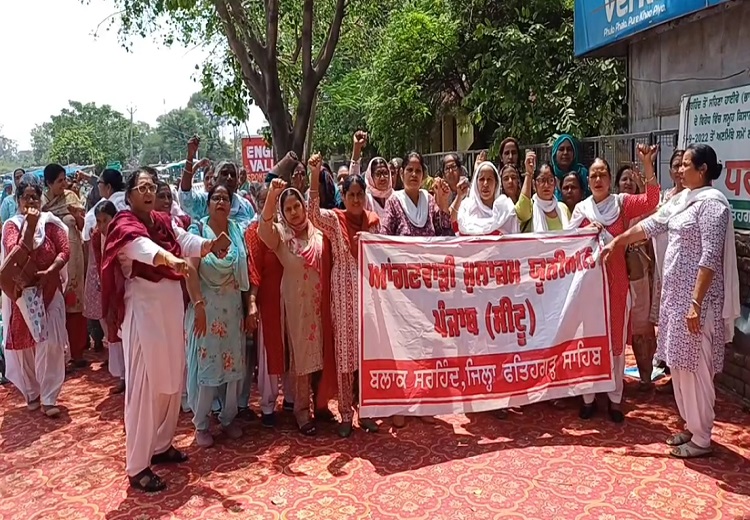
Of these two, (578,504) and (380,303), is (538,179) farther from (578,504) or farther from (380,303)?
(578,504)

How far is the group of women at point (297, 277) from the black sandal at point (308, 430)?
0.05 feet

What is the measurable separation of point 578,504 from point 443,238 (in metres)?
1.79

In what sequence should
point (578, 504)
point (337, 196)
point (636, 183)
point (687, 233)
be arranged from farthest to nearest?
1. point (337, 196)
2. point (636, 183)
3. point (687, 233)
4. point (578, 504)

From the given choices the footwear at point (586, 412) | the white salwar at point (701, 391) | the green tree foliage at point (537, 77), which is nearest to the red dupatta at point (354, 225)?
the footwear at point (586, 412)

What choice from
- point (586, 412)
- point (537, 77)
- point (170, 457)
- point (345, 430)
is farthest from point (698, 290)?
point (537, 77)

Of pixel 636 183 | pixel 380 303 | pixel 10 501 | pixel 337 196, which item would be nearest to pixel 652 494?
pixel 380 303

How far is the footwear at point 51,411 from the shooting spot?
4.78m

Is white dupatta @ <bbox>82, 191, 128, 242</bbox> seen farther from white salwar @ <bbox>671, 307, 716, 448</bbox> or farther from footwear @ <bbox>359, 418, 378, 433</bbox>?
white salwar @ <bbox>671, 307, 716, 448</bbox>

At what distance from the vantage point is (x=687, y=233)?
3533 mm

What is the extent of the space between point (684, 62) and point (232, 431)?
5213mm

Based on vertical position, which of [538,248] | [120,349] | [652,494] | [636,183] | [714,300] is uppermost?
[636,183]

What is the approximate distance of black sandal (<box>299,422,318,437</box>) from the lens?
163 inches

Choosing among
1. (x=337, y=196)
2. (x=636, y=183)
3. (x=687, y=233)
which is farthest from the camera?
(x=337, y=196)

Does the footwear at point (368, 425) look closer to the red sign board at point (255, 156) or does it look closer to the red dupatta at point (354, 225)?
the red dupatta at point (354, 225)
